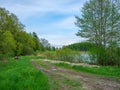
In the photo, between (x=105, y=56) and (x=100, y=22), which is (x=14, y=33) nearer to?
(x=100, y=22)

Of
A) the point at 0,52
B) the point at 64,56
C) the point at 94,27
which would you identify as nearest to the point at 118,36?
the point at 94,27

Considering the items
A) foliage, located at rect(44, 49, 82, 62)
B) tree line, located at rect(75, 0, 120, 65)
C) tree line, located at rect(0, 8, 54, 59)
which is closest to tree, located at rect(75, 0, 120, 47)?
tree line, located at rect(75, 0, 120, 65)

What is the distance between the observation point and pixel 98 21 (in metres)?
32.4

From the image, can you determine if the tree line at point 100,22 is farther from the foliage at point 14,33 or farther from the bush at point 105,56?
the foliage at point 14,33

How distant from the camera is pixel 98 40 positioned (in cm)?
3262

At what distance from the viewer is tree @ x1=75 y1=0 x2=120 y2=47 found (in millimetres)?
31969

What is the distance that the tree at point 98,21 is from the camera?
3197 cm

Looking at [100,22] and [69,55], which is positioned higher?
[100,22]

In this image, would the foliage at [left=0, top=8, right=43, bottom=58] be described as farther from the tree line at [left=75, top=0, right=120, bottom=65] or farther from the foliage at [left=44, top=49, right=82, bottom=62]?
the tree line at [left=75, top=0, right=120, bottom=65]

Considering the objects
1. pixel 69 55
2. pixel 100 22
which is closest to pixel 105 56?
pixel 100 22

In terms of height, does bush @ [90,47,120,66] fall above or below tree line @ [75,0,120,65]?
below

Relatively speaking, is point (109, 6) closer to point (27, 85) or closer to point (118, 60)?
point (118, 60)

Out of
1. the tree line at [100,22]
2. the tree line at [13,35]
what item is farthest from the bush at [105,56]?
the tree line at [13,35]

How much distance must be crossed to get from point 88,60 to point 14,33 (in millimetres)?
36456
